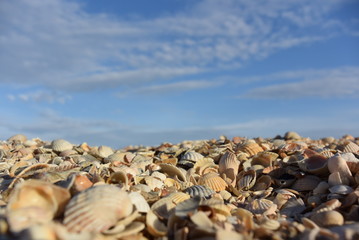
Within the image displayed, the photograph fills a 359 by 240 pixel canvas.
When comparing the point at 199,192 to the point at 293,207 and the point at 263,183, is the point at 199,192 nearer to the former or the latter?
the point at 293,207

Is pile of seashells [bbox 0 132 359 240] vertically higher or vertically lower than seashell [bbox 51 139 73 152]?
lower

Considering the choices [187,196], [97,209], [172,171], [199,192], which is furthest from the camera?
[172,171]

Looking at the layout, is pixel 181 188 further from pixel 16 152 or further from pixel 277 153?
pixel 16 152

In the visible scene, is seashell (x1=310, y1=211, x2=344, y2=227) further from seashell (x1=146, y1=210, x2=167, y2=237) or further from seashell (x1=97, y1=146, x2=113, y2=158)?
seashell (x1=97, y1=146, x2=113, y2=158)

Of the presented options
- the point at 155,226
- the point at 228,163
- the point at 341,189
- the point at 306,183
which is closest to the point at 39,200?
the point at 155,226

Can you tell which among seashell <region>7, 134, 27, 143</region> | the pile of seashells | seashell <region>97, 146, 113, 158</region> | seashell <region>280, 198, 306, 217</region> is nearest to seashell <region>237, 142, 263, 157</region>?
the pile of seashells

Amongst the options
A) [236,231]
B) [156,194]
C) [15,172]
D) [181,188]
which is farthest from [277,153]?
[15,172]
